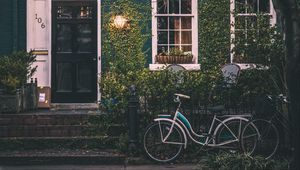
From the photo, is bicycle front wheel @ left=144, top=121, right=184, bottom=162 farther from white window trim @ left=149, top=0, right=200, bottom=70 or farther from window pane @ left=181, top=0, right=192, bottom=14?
window pane @ left=181, top=0, right=192, bottom=14

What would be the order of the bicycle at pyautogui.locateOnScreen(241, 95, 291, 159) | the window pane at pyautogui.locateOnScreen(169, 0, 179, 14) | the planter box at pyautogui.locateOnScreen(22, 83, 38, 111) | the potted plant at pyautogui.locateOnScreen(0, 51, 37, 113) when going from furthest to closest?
1. the window pane at pyautogui.locateOnScreen(169, 0, 179, 14)
2. the planter box at pyautogui.locateOnScreen(22, 83, 38, 111)
3. the potted plant at pyautogui.locateOnScreen(0, 51, 37, 113)
4. the bicycle at pyautogui.locateOnScreen(241, 95, 291, 159)

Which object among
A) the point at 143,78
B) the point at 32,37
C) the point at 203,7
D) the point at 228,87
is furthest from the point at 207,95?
the point at 32,37

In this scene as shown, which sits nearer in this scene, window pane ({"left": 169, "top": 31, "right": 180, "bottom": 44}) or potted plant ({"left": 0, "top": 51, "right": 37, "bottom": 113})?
potted plant ({"left": 0, "top": 51, "right": 37, "bottom": 113})

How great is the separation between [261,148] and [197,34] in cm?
457

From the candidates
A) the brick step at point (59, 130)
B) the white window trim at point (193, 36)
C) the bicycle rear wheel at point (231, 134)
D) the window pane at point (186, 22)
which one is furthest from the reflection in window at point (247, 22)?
the brick step at point (59, 130)

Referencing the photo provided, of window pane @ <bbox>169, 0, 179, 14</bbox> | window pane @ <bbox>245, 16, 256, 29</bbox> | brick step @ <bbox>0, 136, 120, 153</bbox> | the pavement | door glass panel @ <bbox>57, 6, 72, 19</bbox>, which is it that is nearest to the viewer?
the pavement

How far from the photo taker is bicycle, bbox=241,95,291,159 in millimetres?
8195

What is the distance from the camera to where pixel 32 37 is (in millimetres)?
11781

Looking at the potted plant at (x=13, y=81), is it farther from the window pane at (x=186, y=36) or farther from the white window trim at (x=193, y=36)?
the window pane at (x=186, y=36)

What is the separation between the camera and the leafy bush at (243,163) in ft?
23.7

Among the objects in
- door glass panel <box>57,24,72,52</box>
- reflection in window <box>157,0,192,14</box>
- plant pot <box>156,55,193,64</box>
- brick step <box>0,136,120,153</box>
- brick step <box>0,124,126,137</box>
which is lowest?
brick step <box>0,136,120,153</box>

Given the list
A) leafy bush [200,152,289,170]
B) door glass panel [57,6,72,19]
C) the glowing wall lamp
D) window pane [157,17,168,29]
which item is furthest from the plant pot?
leafy bush [200,152,289,170]

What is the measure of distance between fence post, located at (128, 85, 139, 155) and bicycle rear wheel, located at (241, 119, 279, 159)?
203cm

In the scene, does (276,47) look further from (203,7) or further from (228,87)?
(203,7)
